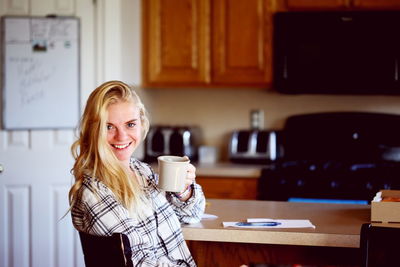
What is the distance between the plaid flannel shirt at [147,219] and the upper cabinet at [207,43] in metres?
2.04

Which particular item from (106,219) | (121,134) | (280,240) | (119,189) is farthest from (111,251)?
(280,240)

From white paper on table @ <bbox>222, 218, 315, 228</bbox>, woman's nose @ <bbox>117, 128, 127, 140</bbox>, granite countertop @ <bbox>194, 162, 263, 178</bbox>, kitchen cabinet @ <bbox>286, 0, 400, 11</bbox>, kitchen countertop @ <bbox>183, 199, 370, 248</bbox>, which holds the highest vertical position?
kitchen cabinet @ <bbox>286, 0, 400, 11</bbox>

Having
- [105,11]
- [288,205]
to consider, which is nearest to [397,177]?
[288,205]

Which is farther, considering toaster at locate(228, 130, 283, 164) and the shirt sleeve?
toaster at locate(228, 130, 283, 164)

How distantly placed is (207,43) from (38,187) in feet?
4.57

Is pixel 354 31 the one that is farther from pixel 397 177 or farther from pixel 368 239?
pixel 368 239

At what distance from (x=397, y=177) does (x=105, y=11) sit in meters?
1.90

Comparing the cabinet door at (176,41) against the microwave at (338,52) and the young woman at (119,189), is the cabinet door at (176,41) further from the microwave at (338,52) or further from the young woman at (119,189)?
the young woman at (119,189)

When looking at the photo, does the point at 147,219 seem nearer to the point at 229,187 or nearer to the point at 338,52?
the point at 229,187

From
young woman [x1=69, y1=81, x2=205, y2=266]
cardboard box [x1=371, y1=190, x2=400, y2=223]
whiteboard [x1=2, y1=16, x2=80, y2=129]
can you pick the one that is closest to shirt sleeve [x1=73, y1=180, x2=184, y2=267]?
young woman [x1=69, y1=81, x2=205, y2=266]

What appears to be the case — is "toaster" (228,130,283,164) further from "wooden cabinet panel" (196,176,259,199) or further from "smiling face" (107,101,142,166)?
"smiling face" (107,101,142,166)

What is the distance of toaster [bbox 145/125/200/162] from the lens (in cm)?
397

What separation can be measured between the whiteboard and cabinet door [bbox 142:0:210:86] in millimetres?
627

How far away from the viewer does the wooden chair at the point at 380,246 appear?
4.56 ft
